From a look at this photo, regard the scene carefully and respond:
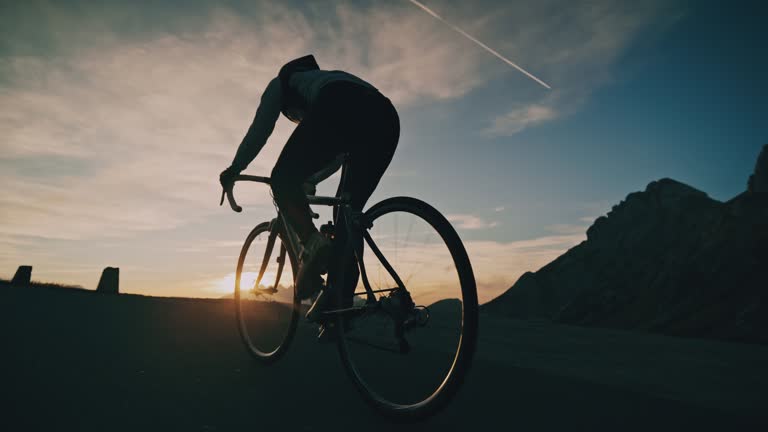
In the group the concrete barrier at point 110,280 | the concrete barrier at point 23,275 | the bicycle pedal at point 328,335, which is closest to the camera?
the bicycle pedal at point 328,335

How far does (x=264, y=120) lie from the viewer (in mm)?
2898

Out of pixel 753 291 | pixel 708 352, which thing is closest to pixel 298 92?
pixel 708 352

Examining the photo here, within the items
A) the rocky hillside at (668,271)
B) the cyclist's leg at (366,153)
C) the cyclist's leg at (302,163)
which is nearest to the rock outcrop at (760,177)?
the rocky hillside at (668,271)

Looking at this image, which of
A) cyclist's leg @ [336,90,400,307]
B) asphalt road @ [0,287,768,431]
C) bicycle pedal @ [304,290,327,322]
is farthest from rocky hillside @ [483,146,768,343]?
bicycle pedal @ [304,290,327,322]

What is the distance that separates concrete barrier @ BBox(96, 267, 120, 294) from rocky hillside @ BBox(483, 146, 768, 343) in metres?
13.0

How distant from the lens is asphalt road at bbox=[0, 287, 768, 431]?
6.75 ft

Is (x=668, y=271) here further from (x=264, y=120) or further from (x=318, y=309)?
(x=264, y=120)

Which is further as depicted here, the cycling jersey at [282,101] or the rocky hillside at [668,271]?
the rocky hillside at [668,271]

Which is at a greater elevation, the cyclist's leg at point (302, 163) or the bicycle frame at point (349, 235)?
the cyclist's leg at point (302, 163)

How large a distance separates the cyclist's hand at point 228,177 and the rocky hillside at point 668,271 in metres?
9.05

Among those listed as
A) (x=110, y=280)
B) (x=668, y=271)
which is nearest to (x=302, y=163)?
(x=110, y=280)

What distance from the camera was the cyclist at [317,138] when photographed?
262 centimetres

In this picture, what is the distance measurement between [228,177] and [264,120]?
579 mm

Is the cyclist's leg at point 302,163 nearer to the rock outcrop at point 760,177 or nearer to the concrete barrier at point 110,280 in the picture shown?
the concrete barrier at point 110,280
